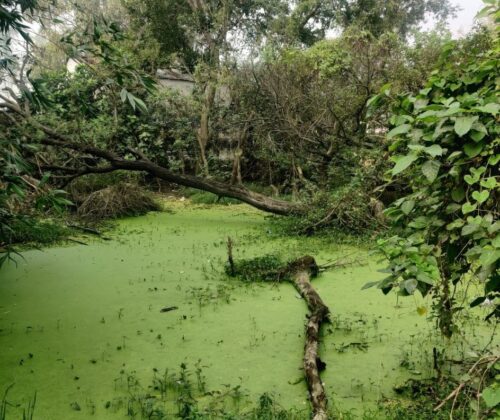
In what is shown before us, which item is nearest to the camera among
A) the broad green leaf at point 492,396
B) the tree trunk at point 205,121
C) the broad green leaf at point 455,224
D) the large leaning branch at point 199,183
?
the broad green leaf at point 492,396

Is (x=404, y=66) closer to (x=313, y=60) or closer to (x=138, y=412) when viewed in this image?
(x=313, y=60)

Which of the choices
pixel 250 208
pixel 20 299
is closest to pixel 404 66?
pixel 250 208

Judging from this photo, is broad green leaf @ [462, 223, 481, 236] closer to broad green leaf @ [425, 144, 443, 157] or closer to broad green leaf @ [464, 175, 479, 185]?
broad green leaf @ [464, 175, 479, 185]

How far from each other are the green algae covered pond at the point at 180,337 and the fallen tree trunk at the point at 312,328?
68mm

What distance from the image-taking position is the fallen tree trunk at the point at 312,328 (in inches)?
82.0

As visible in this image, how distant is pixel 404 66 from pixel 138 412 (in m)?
5.27

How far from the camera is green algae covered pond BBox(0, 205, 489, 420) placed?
7.39 ft

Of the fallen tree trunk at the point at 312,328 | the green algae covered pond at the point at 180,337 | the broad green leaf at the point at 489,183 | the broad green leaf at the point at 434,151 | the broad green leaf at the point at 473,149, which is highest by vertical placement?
the broad green leaf at the point at 473,149

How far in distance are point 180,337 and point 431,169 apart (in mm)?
2045

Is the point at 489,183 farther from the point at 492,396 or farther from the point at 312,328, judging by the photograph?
the point at 312,328

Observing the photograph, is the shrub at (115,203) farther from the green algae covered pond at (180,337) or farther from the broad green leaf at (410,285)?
the broad green leaf at (410,285)

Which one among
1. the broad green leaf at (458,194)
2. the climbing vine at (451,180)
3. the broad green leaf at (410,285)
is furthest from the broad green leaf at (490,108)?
the broad green leaf at (410,285)

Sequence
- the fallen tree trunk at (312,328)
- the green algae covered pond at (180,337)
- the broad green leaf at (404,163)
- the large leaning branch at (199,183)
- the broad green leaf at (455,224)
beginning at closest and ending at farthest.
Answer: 1. the broad green leaf at (404,163)
2. the broad green leaf at (455,224)
3. the fallen tree trunk at (312,328)
4. the green algae covered pond at (180,337)
5. the large leaning branch at (199,183)

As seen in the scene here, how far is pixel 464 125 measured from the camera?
4.17 feet
